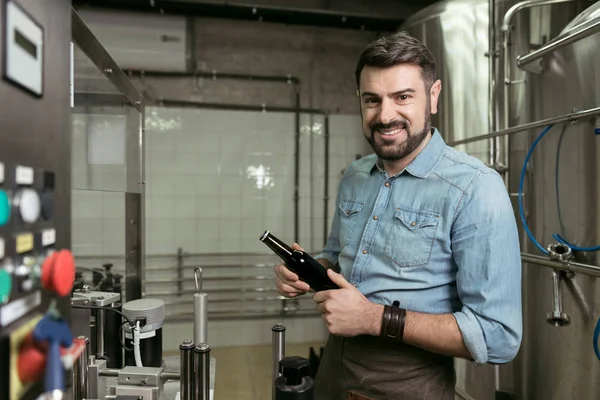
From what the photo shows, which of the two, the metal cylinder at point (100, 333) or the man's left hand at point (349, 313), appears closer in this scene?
the man's left hand at point (349, 313)

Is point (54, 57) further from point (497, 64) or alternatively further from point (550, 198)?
point (497, 64)

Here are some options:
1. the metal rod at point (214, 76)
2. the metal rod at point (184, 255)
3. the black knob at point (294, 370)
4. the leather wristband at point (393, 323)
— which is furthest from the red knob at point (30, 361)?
the metal rod at point (214, 76)

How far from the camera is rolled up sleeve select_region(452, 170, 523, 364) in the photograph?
759 millimetres

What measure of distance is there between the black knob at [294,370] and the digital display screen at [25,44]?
46 cm

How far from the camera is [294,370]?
0.50 meters

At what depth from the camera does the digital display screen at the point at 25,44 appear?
395mm

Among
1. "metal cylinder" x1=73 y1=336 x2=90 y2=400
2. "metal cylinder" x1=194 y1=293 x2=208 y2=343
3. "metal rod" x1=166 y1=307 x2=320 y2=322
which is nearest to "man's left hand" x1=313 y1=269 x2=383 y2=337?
"metal cylinder" x1=194 y1=293 x2=208 y2=343

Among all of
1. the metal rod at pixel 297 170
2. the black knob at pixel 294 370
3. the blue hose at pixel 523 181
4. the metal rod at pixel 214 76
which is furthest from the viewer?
the metal rod at pixel 297 170

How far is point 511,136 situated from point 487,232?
1.15 metres

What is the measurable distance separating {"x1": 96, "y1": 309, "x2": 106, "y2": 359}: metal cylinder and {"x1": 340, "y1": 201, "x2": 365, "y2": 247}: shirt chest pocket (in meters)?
0.66

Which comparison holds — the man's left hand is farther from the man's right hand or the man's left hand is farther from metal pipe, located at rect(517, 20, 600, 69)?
metal pipe, located at rect(517, 20, 600, 69)

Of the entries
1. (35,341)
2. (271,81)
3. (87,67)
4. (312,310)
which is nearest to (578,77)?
(87,67)

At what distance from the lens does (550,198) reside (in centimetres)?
146

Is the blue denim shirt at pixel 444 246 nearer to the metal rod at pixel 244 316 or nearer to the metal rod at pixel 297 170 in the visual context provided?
the metal rod at pixel 297 170
